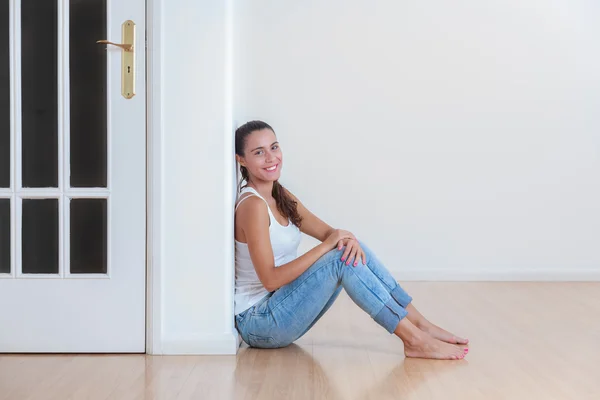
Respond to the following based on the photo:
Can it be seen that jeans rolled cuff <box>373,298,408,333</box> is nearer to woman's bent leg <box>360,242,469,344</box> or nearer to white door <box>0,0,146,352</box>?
woman's bent leg <box>360,242,469,344</box>

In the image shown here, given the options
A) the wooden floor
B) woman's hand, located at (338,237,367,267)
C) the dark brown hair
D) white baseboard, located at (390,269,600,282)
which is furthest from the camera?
white baseboard, located at (390,269,600,282)

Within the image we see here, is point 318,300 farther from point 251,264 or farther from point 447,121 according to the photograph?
point 447,121

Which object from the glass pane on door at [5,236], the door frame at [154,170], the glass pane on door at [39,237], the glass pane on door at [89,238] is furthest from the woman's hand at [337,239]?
the glass pane on door at [5,236]

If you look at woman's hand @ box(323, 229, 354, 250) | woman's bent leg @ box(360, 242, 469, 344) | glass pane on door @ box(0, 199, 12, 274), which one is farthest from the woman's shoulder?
glass pane on door @ box(0, 199, 12, 274)

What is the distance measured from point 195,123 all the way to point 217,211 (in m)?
0.32

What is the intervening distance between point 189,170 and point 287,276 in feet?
1.65

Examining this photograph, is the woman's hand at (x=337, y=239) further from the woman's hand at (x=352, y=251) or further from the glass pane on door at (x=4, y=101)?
the glass pane on door at (x=4, y=101)

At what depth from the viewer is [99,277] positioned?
8.96 feet

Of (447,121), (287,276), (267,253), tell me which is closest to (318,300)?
(287,276)

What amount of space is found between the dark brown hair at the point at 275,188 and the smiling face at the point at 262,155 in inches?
0.8

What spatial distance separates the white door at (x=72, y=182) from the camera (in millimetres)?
2723

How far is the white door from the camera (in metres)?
2.72

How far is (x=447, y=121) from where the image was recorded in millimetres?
4914

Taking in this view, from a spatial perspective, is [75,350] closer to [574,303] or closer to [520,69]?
[574,303]
